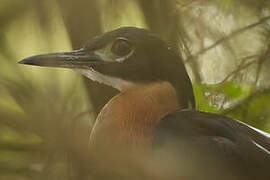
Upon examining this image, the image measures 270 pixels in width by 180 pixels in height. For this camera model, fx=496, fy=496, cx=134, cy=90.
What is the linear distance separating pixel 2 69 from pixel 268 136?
51 cm

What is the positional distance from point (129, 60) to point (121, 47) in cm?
3

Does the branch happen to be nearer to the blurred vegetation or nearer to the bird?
the blurred vegetation

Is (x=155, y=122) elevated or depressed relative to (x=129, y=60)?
depressed

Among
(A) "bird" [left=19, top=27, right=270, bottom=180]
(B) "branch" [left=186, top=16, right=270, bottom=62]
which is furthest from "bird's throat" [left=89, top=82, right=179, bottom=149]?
(B) "branch" [left=186, top=16, right=270, bottom=62]

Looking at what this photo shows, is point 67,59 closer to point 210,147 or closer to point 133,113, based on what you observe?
point 133,113

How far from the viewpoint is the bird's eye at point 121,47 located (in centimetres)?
89

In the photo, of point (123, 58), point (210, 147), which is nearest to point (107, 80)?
point (123, 58)

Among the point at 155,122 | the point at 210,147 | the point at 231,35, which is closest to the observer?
the point at 210,147

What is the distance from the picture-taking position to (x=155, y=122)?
2.87 ft

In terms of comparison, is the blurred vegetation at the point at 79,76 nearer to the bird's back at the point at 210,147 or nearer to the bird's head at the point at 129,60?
the bird's head at the point at 129,60

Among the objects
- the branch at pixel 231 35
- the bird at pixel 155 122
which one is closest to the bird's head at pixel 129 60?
the bird at pixel 155 122

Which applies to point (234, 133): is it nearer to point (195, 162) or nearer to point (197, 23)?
point (195, 162)

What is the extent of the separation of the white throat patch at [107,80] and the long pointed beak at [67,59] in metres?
0.02

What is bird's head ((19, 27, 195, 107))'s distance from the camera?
0.89 meters
